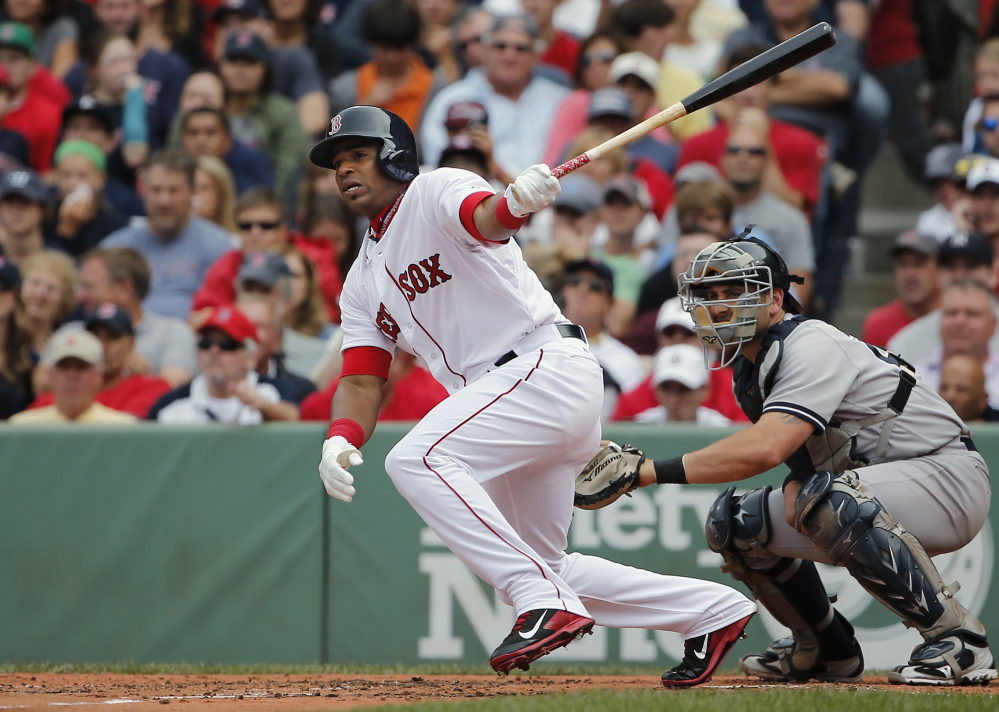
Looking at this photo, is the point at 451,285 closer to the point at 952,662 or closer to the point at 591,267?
the point at 952,662

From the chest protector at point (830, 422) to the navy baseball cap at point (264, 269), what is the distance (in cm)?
375

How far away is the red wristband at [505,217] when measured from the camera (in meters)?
4.12

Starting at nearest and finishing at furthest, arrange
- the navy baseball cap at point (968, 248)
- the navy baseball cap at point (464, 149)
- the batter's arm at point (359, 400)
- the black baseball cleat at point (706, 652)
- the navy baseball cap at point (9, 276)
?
the black baseball cleat at point (706, 652) → the batter's arm at point (359, 400) → the navy baseball cap at point (968, 248) → the navy baseball cap at point (9, 276) → the navy baseball cap at point (464, 149)

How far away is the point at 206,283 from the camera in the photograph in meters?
8.35

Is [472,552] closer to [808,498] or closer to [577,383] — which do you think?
[577,383]

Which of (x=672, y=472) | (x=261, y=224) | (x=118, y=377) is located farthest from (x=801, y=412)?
(x=261, y=224)

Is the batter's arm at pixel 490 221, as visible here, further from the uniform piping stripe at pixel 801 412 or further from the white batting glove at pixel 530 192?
the uniform piping stripe at pixel 801 412

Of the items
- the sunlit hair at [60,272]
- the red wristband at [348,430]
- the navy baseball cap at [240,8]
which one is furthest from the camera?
the navy baseball cap at [240,8]

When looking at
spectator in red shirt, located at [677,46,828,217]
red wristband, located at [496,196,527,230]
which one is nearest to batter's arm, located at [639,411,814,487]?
red wristband, located at [496,196,527,230]

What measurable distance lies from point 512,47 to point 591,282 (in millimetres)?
2692

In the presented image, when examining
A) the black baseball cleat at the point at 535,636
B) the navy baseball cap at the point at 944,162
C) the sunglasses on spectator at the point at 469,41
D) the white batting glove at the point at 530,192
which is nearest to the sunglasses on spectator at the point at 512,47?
the sunglasses on spectator at the point at 469,41

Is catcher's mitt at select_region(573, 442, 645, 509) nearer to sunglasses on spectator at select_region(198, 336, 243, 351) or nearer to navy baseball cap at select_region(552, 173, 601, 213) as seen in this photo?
sunglasses on spectator at select_region(198, 336, 243, 351)

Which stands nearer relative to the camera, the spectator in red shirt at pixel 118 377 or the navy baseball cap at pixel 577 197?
the spectator in red shirt at pixel 118 377

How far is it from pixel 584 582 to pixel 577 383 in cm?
75
